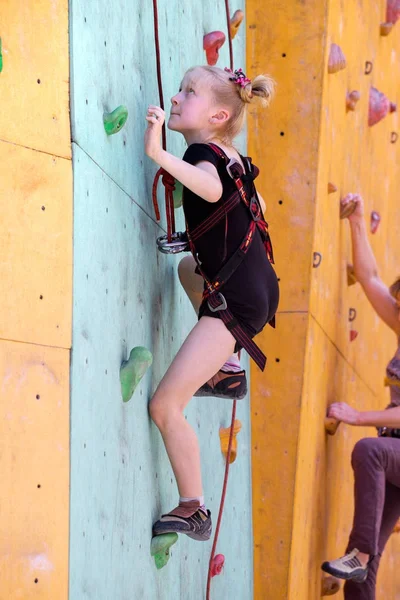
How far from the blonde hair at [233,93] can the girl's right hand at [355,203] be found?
4.20 ft

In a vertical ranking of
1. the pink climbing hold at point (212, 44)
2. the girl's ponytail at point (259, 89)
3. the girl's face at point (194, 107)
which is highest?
the pink climbing hold at point (212, 44)

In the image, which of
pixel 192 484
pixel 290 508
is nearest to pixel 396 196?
pixel 290 508

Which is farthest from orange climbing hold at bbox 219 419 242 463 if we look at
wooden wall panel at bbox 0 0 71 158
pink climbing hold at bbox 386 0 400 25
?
pink climbing hold at bbox 386 0 400 25

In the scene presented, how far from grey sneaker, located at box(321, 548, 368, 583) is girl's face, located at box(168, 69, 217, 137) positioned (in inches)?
60.9

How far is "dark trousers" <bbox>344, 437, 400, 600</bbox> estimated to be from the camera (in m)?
3.28

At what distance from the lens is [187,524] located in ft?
7.38

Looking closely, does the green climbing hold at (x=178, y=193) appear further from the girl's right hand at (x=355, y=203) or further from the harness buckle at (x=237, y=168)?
the girl's right hand at (x=355, y=203)

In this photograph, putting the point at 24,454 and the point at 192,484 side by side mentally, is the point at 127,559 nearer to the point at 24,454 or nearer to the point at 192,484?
the point at 192,484

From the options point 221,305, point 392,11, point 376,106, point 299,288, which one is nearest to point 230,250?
point 221,305

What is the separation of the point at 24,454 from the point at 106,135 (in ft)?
2.39

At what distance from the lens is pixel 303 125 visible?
11.0 feet

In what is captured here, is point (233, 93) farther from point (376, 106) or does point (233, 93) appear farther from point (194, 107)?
point (376, 106)

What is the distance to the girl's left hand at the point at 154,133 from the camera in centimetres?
218

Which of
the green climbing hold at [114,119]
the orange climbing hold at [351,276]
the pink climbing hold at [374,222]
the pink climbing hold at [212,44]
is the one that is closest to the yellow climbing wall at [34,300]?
the green climbing hold at [114,119]
